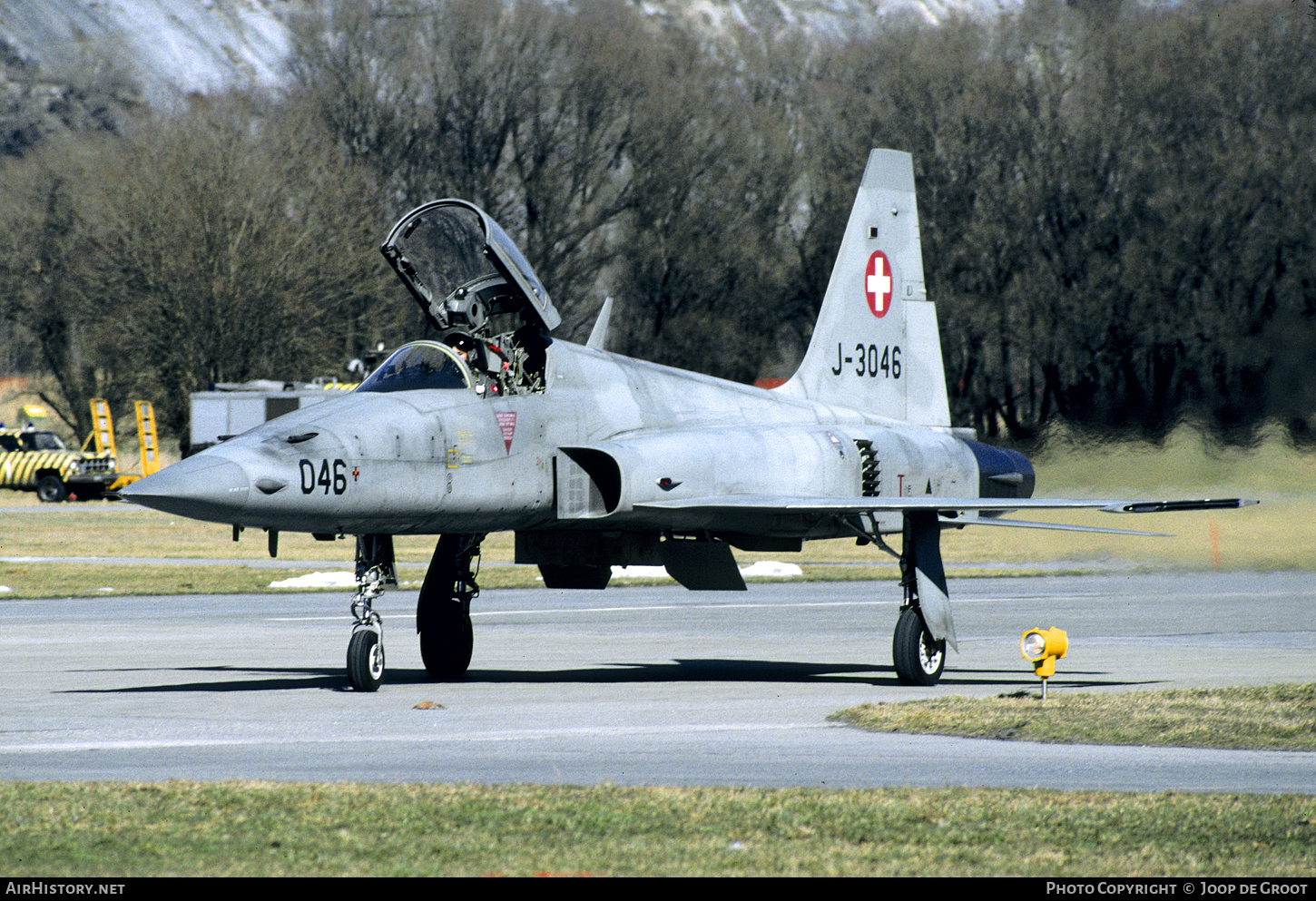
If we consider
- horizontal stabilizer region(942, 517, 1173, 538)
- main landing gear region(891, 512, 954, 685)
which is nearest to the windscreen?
main landing gear region(891, 512, 954, 685)

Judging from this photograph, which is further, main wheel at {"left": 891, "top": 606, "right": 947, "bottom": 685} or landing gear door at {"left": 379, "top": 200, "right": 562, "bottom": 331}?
main wheel at {"left": 891, "top": 606, "right": 947, "bottom": 685}

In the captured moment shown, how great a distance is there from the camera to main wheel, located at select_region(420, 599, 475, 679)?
14938 millimetres

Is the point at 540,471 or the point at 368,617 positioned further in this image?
the point at 540,471

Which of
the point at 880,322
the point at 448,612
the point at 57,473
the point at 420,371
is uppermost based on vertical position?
the point at 880,322

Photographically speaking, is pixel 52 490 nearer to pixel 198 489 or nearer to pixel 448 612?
pixel 448 612

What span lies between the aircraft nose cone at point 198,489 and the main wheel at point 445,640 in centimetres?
345

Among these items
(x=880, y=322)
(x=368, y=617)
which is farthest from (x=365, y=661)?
(x=880, y=322)

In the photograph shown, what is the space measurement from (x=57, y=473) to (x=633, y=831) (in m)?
50.8

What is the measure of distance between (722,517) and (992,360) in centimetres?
4177

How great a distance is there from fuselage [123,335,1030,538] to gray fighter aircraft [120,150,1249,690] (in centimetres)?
2

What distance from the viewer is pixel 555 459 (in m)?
14.1

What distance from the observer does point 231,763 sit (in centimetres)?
964

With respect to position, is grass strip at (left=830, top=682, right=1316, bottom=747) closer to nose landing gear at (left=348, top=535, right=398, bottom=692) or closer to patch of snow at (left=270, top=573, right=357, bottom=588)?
nose landing gear at (left=348, top=535, right=398, bottom=692)
